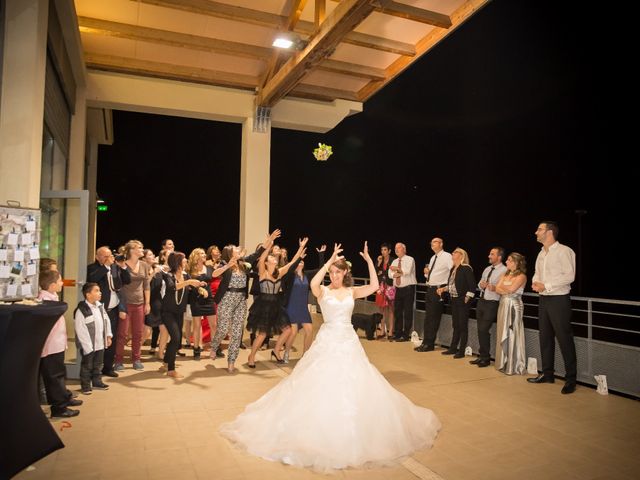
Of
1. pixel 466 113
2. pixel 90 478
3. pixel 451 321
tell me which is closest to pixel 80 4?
pixel 90 478

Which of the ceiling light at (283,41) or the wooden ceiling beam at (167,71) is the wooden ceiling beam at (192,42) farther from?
the ceiling light at (283,41)

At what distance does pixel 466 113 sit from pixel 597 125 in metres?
6.06

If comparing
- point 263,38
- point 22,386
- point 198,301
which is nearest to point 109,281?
point 198,301

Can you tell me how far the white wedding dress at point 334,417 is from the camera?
305 centimetres

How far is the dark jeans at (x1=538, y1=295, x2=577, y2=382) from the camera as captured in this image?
4977mm

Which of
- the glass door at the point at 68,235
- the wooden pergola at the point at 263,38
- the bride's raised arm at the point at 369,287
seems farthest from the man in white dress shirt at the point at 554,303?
the glass door at the point at 68,235

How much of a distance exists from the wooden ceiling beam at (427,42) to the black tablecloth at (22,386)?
6.30 meters

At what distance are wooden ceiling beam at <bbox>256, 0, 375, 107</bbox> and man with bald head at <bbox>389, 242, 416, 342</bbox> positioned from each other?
3301mm

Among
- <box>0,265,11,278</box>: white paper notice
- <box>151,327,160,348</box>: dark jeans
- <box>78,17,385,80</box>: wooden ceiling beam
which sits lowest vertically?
<box>151,327,160,348</box>: dark jeans

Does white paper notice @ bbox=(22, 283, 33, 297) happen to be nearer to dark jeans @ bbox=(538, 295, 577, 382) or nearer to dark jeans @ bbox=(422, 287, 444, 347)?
dark jeans @ bbox=(538, 295, 577, 382)

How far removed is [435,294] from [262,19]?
5.08 metres

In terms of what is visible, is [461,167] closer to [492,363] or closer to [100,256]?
[492,363]

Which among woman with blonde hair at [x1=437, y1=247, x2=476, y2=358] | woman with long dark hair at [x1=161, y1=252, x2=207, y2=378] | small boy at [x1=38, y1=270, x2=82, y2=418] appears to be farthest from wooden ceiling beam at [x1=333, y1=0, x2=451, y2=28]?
small boy at [x1=38, y1=270, x2=82, y2=418]

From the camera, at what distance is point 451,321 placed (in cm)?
743
